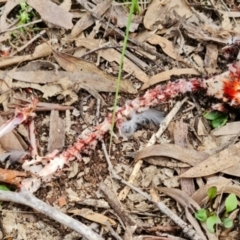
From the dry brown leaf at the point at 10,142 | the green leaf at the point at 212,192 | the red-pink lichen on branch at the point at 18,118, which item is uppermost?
the red-pink lichen on branch at the point at 18,118

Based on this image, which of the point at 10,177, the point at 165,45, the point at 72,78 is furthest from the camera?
the point at 165,45

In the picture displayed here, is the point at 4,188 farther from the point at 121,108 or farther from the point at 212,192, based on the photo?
the point at 212,192

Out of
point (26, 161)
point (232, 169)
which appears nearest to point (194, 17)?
point (232, 169)

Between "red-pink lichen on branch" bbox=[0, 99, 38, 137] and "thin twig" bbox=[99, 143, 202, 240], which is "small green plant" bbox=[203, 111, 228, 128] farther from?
"red-pink lichen on branch" bbox=[0, 99, 38, 137]

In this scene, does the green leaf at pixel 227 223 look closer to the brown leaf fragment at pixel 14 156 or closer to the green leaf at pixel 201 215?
the green leaf at pixel 201 215

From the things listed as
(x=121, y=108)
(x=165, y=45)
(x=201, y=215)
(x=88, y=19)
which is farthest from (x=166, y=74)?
(x=201, y=215)

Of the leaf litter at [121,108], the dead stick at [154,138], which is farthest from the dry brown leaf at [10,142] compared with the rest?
the dead stick at [154,138]

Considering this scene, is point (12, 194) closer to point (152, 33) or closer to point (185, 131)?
point (185, 131)

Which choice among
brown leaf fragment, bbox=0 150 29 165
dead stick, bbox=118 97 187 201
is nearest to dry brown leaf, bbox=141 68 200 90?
dead stick, bbox=118 97 187 201
